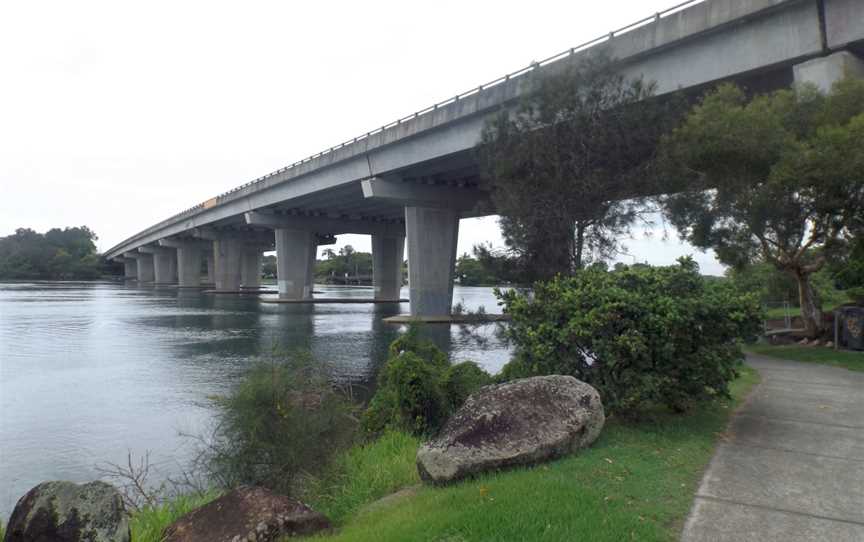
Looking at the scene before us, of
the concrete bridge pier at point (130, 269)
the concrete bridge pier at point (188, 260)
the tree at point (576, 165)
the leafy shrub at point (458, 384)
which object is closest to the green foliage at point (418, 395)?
the leafy shrub at point (458, 384)

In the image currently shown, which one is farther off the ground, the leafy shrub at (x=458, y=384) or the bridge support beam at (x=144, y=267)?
the bridge support beam at (x=144, y=267)

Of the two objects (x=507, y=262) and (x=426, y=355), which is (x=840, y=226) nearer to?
(x=507, y=262)

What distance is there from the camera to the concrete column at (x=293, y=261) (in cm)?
5944

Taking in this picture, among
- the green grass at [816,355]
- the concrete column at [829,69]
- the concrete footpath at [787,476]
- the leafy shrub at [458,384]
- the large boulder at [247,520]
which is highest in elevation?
the concrete column at [829,69]

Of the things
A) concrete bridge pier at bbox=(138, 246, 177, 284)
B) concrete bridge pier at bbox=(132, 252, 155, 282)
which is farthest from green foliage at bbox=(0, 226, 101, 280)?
concrete bridge pier at bbox=(138, 246, 177, 284)

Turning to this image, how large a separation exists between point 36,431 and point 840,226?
64.8 ft

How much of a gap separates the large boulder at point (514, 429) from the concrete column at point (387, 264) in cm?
5732

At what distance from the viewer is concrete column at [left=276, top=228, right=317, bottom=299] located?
5944cm

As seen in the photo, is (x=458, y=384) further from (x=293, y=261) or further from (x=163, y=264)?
(x=163, y=264)

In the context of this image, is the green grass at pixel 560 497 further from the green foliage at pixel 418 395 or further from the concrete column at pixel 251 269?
the concrete column at pixel 251 269

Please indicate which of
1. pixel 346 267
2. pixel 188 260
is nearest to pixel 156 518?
pixel 188 260

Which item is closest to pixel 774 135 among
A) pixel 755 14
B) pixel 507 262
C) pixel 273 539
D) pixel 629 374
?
pixel 755 14

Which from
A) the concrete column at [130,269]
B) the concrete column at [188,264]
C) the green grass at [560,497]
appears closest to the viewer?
the green grass at [560,497]

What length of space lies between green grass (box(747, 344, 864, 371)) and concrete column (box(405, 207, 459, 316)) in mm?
23468
